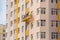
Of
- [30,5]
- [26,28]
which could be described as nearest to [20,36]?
[26,28]

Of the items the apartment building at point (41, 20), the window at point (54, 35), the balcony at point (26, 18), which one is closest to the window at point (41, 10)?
the apartment building at point (41, 20)

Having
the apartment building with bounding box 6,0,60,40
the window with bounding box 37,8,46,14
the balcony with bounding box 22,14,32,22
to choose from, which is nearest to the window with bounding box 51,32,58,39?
the apartment building with bounding box 6,0,60,40

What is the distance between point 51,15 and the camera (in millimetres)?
47219

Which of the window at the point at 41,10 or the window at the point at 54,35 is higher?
the window at the point at 41,10

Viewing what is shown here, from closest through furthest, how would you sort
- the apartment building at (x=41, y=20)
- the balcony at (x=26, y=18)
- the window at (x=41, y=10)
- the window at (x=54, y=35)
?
the apartment building at (x=41, y=20)
the window at (x=54, y=35)
the window at (x=41, y=10)
the balcony at (x=26, y=18)

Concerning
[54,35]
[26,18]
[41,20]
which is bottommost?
[54,35]

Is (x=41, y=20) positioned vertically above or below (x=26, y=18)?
below

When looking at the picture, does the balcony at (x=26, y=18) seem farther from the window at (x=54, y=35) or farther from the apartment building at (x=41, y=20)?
the window at (x=54, y=35)

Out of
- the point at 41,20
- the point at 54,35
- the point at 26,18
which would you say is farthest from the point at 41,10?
the point at 54,35

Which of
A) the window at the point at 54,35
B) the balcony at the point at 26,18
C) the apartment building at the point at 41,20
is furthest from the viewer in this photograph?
the balcony at the point at 26,18

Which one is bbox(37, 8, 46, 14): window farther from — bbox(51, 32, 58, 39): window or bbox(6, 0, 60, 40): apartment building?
bbox(51, 32, 58, 39): window

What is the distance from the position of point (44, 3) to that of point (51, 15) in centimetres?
235

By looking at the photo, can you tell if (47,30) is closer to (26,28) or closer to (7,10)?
(26,28)

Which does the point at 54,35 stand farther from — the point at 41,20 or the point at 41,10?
the point at 41,10
